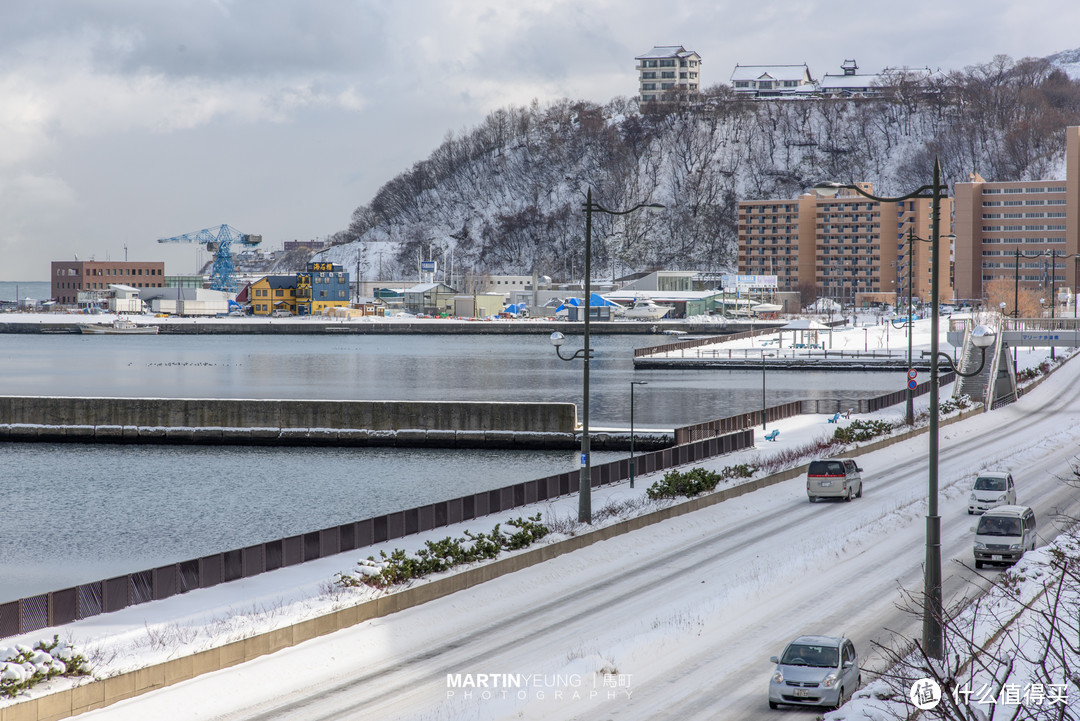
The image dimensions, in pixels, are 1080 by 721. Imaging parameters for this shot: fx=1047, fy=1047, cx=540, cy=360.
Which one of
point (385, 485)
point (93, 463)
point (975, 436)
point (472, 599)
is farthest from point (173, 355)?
point (472, 599)

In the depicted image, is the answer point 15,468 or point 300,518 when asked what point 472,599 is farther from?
point 15,468

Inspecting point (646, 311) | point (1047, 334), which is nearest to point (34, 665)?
point (1047, 334)

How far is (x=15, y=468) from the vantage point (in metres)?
50.4

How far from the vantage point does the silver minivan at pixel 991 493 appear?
2806cm

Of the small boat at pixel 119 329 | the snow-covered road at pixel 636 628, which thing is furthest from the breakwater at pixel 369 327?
the snow-covered road at pixel 636 628

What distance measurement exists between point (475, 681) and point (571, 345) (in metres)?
136

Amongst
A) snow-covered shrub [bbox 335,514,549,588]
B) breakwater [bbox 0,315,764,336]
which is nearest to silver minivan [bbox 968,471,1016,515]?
snow-covered shrub [bbox 335,514,549,588]

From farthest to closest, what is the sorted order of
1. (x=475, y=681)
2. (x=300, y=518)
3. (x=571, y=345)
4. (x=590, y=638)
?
1. (x=571, y=345)
2. (x=300, y=518)
3. (x=590, y=638)
4. (x=475, y=681)

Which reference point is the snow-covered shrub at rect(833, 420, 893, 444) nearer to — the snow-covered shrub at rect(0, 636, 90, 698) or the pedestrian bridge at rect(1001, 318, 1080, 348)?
the pedestrian bridge at rect(1001, 318, 1080, 348)

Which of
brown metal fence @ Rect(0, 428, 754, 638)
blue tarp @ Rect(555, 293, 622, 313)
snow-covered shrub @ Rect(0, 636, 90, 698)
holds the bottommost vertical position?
brown metal fence @ Rect(0, 428, 754, 638)

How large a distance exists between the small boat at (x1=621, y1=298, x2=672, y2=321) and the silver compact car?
170442 millimetres

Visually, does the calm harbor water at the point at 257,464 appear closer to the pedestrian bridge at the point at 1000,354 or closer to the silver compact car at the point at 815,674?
the pedestrian bridge at the point at 1000,354

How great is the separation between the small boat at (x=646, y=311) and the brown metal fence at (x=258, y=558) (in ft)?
498

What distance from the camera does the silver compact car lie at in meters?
14.6
